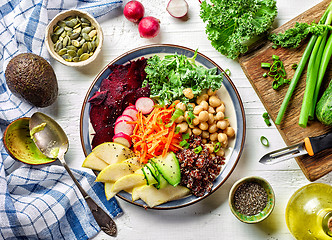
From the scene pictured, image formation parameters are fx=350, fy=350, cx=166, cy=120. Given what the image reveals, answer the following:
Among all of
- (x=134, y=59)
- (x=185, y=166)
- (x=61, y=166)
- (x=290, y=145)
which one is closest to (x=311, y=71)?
(x=290, y=145)

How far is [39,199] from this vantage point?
293 cm

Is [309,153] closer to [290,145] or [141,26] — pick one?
[290,145]

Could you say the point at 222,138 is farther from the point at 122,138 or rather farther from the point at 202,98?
the point at 122,138

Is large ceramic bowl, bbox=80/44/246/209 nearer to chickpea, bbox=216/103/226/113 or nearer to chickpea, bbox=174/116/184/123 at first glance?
chickpea, bbox=216/103/226/113

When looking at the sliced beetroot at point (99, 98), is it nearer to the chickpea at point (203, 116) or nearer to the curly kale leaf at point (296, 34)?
the chickpea at point (203, 116)

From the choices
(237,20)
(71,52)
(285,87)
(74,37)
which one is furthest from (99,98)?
(285,87)

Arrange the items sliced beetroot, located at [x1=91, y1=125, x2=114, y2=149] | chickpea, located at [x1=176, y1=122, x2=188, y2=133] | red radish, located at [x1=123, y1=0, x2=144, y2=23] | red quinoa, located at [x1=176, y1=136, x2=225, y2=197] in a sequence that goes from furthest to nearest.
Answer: red radish, located at [x1=123, y1=0, x2=144, y2=23]
sliced beetroot, located at [x1=91, y1=125, x2=114, y2=149]
chickpea, located at [x1=176, y1=122, x2=188, y2=133]
red quinoa, located at [x1=176, y1=136, x2=225, y2=197]

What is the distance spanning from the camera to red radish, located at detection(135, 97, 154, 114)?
2.82m

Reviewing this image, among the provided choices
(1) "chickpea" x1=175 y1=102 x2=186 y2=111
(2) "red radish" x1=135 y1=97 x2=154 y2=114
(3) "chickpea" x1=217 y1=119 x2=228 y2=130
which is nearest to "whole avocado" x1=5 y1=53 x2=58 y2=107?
→ (2) "red radish" x1=135 y1=97 x2=154 y2=114

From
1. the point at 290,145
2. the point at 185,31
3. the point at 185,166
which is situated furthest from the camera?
the point at 185,31

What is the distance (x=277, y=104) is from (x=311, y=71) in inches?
14.3

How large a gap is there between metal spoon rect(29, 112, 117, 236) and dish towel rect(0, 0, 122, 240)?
0.38 ft

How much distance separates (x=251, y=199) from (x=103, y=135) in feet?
4.24

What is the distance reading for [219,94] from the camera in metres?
2.90
